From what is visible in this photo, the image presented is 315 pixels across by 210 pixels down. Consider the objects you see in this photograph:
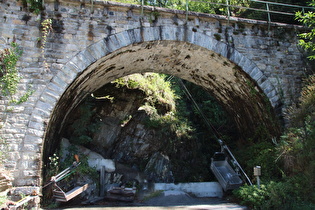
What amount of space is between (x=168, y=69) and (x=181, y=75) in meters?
0.65

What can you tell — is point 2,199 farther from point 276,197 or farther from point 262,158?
point 262,158

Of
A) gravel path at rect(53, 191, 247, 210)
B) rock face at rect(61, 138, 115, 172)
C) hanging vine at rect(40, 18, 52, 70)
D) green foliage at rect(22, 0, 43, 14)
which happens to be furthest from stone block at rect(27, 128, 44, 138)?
green foliage at rect(22, 0, 43, 14)

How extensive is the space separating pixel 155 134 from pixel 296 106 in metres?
4.68

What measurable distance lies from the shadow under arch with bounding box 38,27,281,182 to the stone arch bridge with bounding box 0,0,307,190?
25 mm

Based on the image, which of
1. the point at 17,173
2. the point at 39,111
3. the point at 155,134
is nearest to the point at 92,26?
the point at 39,111

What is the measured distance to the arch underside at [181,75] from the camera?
272 inches

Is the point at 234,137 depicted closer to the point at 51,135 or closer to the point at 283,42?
the point at 283,42

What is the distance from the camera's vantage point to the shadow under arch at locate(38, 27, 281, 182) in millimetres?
6406

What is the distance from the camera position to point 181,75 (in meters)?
9.43

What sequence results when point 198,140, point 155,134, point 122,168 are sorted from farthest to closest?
point 198,140 → point 155,134 → point 122,168

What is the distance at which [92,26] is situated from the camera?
6.60 metres

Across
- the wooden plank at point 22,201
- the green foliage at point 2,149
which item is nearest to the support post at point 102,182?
the wooden plank at point 22,201

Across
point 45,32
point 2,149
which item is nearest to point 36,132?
point 2,149

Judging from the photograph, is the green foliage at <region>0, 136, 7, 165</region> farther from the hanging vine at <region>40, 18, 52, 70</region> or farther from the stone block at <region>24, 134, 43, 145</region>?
the hanging vine at <region>40, 18, 52, 70</region>
